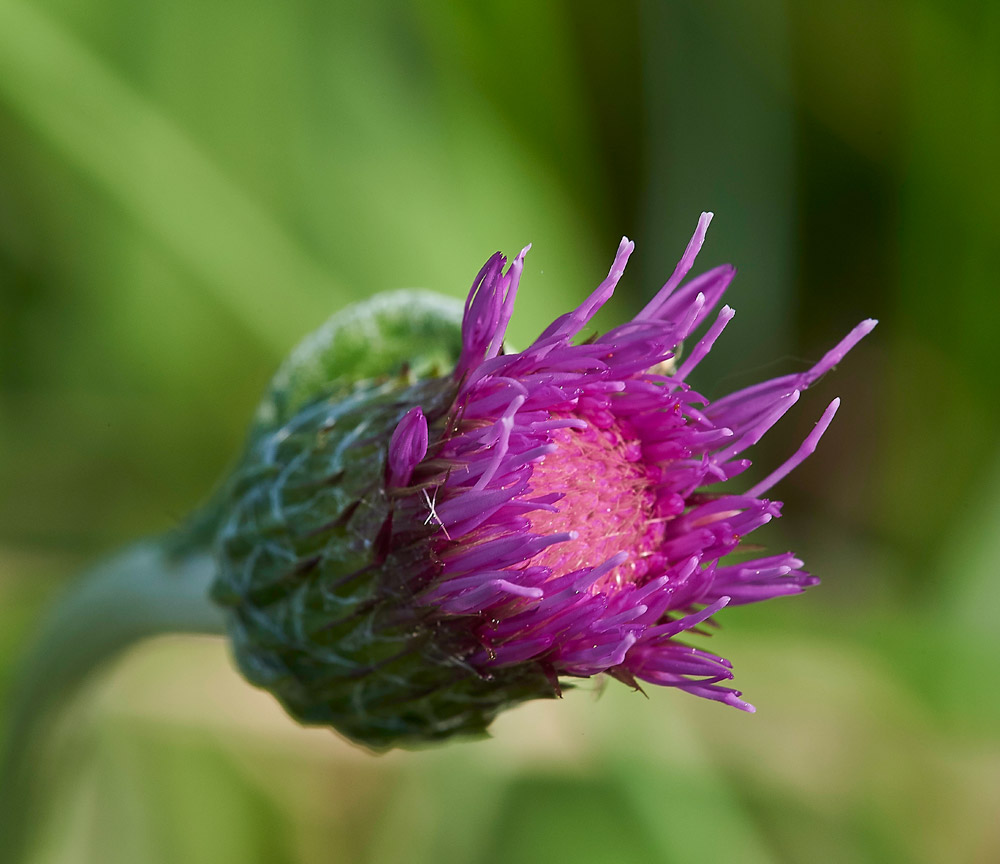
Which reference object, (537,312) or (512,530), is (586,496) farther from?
(537,312)

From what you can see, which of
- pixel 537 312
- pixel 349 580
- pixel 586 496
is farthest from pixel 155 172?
pixel 586 496

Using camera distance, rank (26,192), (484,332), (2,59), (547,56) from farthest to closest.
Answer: (547,56) → (26,192) → (2,59) → (484,332)

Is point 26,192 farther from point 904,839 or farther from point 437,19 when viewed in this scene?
point 904,839

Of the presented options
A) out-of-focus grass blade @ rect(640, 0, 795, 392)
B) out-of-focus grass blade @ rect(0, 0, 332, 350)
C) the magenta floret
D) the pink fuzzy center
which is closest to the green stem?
the magenta floret

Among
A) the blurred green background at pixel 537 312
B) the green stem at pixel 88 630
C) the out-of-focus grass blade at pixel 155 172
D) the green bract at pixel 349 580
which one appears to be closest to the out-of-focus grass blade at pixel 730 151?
the blurred green background at pixel 537 312

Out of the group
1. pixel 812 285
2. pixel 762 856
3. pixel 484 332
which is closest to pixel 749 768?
pixel 762 856

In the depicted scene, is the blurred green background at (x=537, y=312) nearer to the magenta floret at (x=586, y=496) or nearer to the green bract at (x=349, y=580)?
the green bract at (x=349, y=580)
